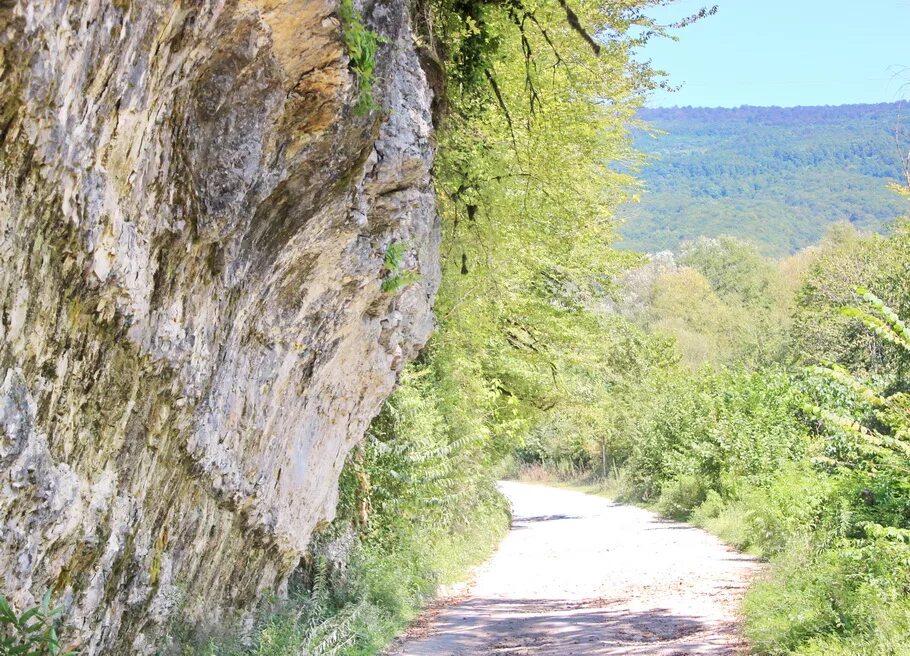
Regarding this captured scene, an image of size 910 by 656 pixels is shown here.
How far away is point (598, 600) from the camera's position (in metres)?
12.5

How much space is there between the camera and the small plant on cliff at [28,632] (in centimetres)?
395

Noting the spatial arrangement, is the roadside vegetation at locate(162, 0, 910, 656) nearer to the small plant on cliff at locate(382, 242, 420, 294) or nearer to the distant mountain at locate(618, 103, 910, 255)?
the small plant on cliff at locate(382, 242, 420, 294)

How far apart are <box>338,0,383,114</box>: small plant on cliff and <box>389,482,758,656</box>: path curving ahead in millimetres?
5656

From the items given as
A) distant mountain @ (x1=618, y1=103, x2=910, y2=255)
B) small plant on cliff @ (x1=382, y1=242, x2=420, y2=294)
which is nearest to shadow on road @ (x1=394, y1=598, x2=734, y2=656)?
small plant on cliff @ (x1=382, y1=242, x2=420, y2=294)

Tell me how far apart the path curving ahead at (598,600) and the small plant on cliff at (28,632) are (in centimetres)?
553

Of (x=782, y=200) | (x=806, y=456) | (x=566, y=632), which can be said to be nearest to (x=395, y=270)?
(x=566, y=632)

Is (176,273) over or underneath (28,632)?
over

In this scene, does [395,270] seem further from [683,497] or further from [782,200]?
[782,200]

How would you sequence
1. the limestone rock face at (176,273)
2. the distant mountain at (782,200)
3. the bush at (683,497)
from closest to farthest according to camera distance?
the limestone rock face at (176,273), the bush at (683,497), the distant mountain at (782,200)

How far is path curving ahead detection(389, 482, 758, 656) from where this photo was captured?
952 cm

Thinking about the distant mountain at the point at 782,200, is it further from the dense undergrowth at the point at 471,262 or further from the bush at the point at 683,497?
the dense undergrowth at the point at 471,262

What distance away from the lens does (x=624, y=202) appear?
18938 mm

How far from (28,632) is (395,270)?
476 cm

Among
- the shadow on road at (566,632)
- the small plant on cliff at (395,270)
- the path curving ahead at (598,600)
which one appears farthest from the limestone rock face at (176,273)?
the path curving ahead at (598,600)
